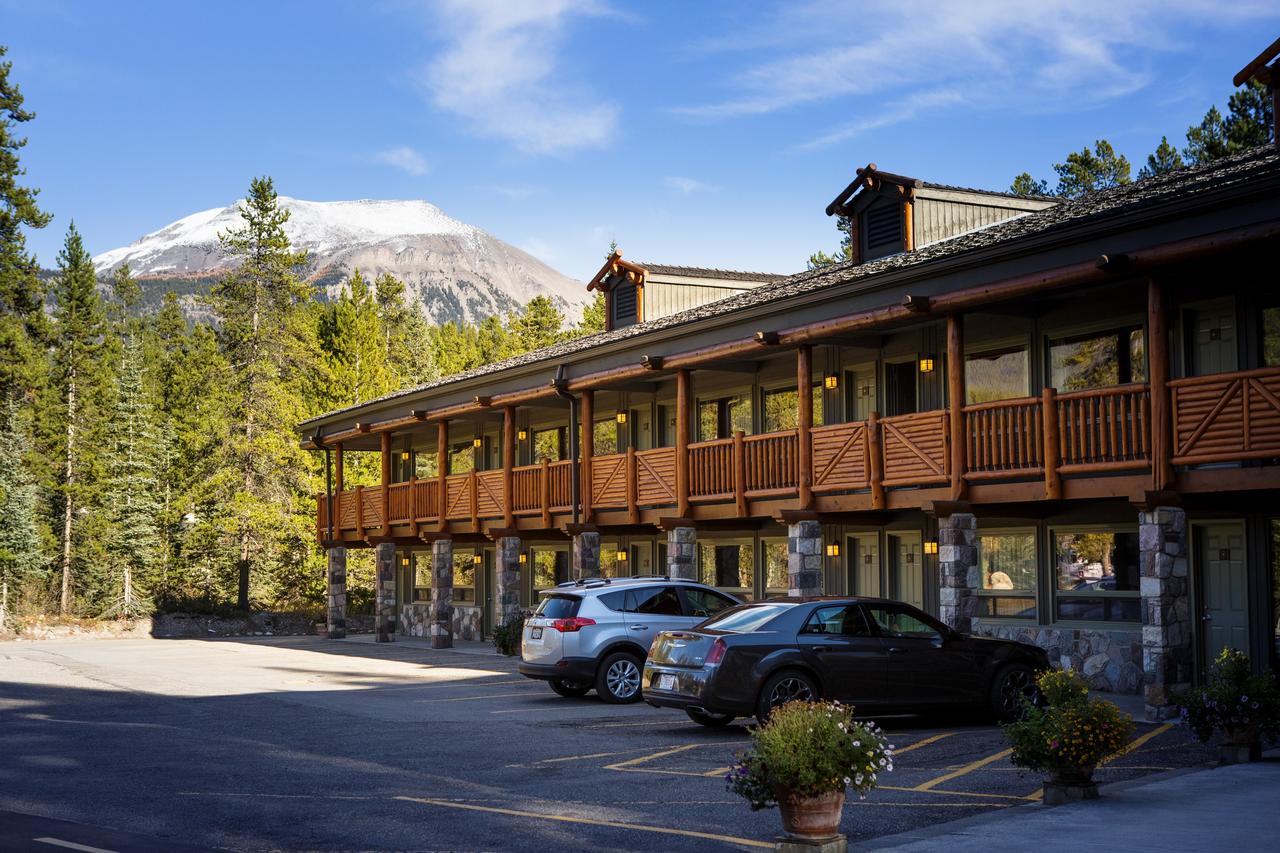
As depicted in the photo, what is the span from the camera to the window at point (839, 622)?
49.7 ft

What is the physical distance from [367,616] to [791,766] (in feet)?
142

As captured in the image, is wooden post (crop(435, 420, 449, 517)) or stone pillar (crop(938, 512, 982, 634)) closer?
stone pillar (crop(938, 512, 982, 634))

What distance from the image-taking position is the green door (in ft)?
60.1

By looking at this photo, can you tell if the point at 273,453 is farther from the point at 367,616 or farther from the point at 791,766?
the point at 791,766

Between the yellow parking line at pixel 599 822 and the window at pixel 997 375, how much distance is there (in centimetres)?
1366

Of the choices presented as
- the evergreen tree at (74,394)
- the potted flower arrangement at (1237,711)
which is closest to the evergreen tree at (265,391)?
the evergreen tree at (74,394)

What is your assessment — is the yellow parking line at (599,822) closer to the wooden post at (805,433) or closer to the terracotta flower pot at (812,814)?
the terracotta flower pot at (812,814)

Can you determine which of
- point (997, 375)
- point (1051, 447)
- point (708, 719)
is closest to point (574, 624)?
point (708, 719)

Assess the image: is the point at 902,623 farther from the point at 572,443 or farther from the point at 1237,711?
the point at 572,443

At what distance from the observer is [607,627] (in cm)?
1933

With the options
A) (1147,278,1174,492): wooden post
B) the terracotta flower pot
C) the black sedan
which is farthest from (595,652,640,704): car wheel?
the terracotta flower pot

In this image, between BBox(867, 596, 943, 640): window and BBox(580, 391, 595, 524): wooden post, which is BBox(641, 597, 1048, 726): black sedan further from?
BBox(580, 391, 595, 524): wooden post

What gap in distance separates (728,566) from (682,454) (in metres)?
5.14

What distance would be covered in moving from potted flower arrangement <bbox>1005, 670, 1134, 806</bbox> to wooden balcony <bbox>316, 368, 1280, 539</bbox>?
6.13 meters
